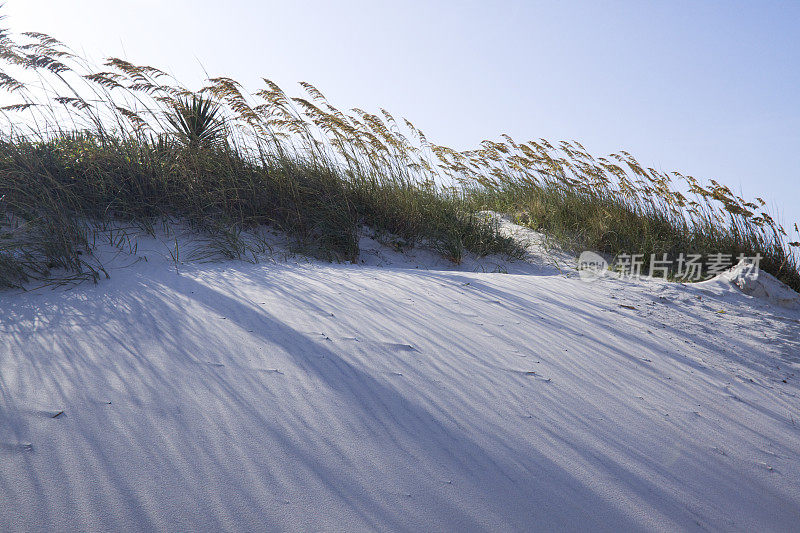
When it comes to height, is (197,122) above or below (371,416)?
above

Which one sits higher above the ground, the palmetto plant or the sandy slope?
the palmetto plant

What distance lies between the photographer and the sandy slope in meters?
1.33

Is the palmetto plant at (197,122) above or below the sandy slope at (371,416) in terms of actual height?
above

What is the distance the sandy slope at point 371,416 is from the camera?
1332mm

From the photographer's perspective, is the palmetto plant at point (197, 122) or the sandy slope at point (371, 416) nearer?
the sandy slope at point (371, 416)

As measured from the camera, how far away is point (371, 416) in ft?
5.53

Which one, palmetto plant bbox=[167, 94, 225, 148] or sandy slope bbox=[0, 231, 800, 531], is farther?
palmetto plant bbox=[167, 94, 225, 148]

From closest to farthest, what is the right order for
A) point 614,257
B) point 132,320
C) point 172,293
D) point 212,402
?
point 212,402 → point 132,320 → point 172,293 → point 614,257

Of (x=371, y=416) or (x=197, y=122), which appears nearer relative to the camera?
(x=371, y=416)

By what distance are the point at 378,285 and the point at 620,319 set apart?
1.58 m

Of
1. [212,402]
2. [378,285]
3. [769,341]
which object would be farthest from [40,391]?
[769,341]

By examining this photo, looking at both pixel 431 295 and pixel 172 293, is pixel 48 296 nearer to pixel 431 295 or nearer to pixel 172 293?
pixel 172 293

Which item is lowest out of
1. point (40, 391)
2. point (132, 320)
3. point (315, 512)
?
point (315, 512)

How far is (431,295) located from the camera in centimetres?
305
